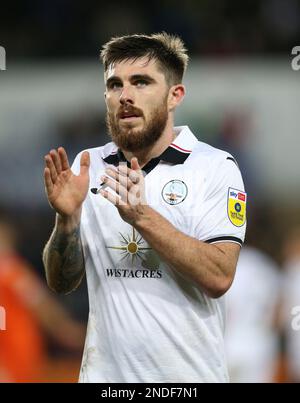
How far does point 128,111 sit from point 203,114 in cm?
453

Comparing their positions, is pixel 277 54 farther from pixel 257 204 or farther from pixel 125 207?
pixel 125 207

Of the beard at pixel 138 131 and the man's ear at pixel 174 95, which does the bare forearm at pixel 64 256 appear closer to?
the beard at pixel 138 131

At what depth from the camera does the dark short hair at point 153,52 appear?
408 cm

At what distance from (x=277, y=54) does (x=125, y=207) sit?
28.8 ft

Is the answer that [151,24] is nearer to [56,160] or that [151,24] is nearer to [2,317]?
[2,317]

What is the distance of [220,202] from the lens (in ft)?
13.0

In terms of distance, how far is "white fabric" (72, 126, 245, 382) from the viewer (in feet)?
12.7

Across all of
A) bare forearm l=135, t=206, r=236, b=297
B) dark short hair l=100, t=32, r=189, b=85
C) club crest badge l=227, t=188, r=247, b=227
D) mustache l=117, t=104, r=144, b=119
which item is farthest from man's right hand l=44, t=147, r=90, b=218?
club crest badge l=227, t=188, r=247, b=227

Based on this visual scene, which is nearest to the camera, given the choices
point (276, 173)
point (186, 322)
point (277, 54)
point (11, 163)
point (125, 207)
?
point (125, 207)

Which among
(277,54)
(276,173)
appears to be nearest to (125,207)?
(276,173)

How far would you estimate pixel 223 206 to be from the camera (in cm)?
395

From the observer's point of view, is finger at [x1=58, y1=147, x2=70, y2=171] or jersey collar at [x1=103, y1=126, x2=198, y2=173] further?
jersey collar at [x1=103, y1=126, x2=198, y2=173]

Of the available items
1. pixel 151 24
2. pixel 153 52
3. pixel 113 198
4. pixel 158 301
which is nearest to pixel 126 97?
pixel 153 52

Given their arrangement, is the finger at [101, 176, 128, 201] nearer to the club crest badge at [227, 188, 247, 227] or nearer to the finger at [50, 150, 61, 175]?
the finger at [50, 150, 61, 175]
